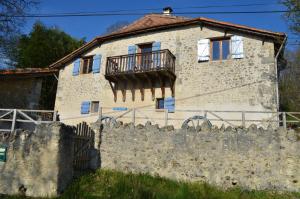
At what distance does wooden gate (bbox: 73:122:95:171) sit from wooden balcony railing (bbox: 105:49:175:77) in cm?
493

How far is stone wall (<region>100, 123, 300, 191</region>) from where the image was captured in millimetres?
8953

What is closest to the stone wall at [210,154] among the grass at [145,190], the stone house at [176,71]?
the grass at [145,190]

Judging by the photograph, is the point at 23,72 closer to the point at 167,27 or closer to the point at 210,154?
the point at 167,27

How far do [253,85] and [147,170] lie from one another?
6301 mm

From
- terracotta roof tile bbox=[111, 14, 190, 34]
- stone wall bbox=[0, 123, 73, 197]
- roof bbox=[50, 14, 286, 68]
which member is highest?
terracotta roof tile bbox=[111, 14, 190, 34]

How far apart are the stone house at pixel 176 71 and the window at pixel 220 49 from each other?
0.02 meters

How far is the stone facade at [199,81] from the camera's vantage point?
12.6 meters

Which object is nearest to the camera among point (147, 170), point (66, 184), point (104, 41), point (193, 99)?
point (66, 184)

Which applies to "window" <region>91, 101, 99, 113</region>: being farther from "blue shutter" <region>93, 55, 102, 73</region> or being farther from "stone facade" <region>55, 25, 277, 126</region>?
"blue shutter" <region>93, 55, 102, 73</region>

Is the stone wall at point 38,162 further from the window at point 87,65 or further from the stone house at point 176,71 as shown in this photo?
the window at point 87,65

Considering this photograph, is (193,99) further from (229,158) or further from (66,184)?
(66,184)

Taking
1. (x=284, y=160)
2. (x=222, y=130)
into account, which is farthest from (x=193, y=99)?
(x=284, y=160)

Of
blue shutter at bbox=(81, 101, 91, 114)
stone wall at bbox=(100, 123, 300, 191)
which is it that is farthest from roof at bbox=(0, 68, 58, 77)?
stone wall at bbox=(100, 123, 300, 191)

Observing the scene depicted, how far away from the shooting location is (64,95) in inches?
696
